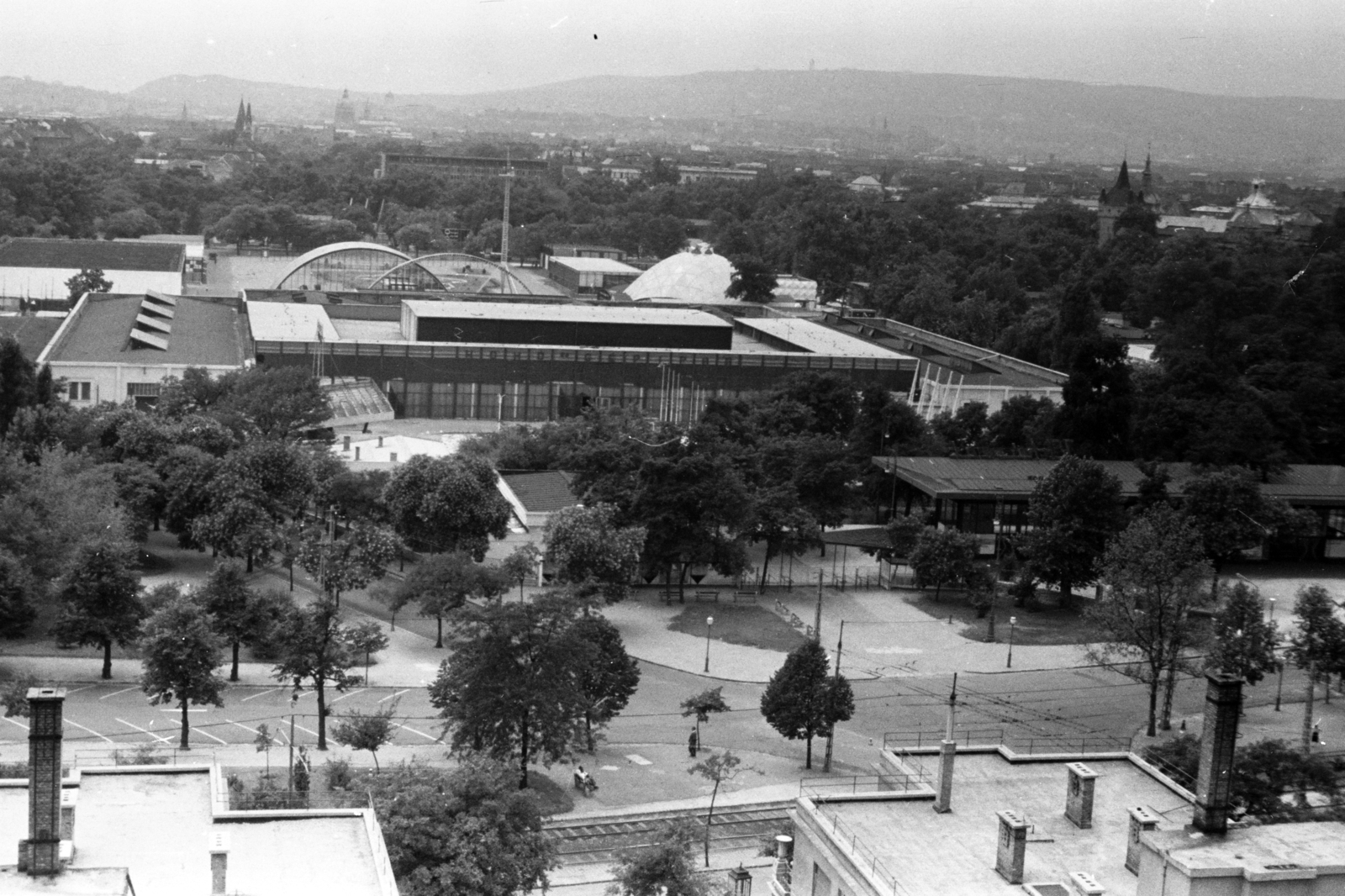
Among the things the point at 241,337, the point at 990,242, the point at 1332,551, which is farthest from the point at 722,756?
the point at 990,242

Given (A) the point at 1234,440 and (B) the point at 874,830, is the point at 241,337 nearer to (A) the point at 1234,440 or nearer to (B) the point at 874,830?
(A) the point at 1234,440

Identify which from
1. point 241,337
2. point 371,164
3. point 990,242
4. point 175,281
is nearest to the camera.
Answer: point 241,337

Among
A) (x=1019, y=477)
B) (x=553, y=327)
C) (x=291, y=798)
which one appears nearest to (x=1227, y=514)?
(x=1019, y=477)

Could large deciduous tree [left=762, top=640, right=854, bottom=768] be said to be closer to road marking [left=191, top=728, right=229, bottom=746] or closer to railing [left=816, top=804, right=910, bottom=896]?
road marking [left=191, top=728, right=229, bottom=746]

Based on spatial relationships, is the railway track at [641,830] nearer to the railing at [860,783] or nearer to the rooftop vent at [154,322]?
the railing at [860,783]

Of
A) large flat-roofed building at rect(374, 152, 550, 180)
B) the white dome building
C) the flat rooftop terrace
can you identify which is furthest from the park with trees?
large flat-roofed building at rect(374, 152, 550, 180)

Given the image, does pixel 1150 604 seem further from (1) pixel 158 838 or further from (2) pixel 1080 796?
(1) pixel 158 838
